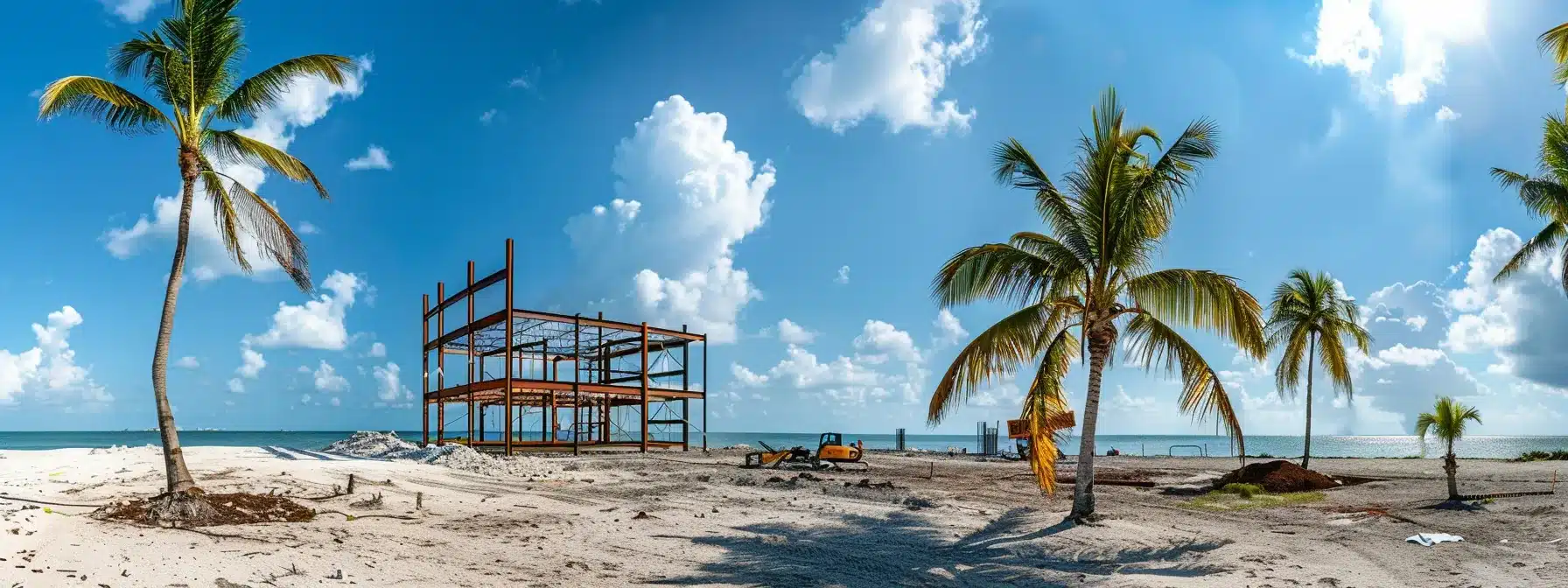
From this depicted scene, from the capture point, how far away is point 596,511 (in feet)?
51.4

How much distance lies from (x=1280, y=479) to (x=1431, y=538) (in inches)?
401

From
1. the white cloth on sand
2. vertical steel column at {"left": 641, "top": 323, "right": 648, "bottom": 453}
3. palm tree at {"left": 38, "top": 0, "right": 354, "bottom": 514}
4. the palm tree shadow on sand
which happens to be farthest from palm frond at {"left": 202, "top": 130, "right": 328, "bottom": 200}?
vertical steel column at {"left": 641, "top": 323, "right": 648, "bottom": 453}

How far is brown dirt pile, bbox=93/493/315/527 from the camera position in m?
12.0

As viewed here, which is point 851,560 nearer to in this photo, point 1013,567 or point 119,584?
point 1013,567

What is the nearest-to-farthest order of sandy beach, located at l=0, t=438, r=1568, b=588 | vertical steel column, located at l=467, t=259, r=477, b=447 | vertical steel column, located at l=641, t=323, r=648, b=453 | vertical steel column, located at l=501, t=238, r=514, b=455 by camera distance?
sandy beach, located at l=0, t=438, r=1568, b=588
vertical steel column, located at l=501, t=238, r=514, b=455
vertical steel column, located at l=467, t=259, r=477, b=447
vertical steel column, located at l=641, t=323, r=648, b=453

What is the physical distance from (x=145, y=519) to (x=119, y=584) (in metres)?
3.43

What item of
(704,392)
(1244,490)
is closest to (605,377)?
(704,392)

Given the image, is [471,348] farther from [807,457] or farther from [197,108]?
[197,108]

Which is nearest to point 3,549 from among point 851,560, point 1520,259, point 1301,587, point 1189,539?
point 851,560

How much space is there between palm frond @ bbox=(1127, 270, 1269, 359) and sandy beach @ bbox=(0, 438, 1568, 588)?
135 inches

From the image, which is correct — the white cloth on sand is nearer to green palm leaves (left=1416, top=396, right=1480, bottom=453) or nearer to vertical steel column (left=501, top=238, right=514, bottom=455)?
green palm leaves (left=1416, top=396, right=1480, bottom=453)

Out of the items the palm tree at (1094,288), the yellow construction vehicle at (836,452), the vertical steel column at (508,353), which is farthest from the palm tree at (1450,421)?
the vertical steel column at (508,353)

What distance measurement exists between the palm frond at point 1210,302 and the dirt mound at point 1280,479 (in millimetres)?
11405

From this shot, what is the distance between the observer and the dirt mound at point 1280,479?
2420 centimetres
